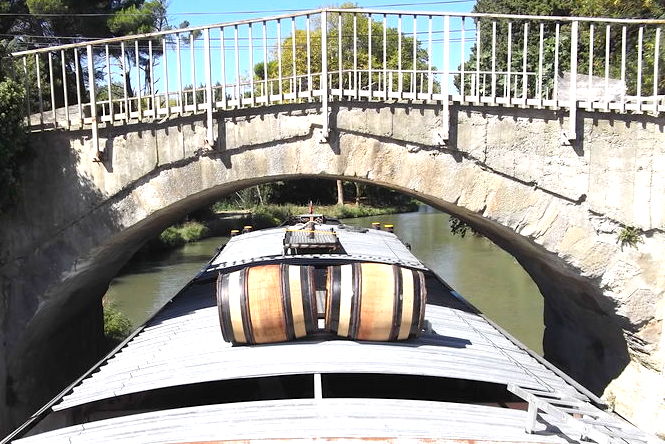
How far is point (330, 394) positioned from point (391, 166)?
255 centimetres

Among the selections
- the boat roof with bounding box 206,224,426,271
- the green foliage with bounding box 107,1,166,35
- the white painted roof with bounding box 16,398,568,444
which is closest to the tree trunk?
the green foliage with bounding box 107,1,166,35

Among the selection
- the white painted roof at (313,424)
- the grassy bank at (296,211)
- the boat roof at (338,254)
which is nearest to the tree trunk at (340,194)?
the grassy bank at (296,211)

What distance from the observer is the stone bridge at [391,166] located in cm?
639

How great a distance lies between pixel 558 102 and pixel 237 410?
453 cm

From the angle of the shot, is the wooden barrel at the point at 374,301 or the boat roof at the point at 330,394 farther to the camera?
the wooden barrel at the point at 374,301

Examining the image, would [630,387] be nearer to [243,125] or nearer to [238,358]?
[238,358]

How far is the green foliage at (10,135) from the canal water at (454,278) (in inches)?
329

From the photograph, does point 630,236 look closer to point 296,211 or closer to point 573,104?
point 573,104

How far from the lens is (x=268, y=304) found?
4.81 m

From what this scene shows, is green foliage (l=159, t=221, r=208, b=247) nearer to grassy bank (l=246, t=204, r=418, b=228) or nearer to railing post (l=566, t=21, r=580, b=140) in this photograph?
grassy bank (l=246, t=204, r=418, b=228)

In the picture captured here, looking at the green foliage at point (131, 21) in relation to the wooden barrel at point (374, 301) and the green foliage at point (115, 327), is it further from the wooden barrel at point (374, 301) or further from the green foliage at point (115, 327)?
the wooden barrel at point (374, 301)

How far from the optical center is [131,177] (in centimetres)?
705

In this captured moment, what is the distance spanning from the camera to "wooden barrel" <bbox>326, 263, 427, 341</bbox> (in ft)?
15.7

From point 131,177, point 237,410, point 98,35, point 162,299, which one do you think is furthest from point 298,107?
point 98,35
